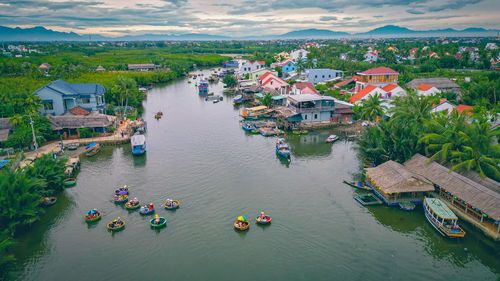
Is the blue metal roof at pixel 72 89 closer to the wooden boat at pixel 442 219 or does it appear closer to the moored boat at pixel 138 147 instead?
the moored boat at pixel 138 147

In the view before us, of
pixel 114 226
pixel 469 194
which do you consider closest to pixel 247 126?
pixel 114 226

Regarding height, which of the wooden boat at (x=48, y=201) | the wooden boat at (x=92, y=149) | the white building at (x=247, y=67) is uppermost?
the white building at (x=247, y=67)

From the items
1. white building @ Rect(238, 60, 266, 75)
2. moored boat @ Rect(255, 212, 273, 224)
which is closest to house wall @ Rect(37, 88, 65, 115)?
moored boat @ Rect(255, 212, 273, 224)

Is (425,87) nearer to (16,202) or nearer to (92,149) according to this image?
(92,149)

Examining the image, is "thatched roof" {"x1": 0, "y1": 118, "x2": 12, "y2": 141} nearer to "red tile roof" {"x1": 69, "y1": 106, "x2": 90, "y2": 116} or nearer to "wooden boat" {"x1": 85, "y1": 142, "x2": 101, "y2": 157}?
"wooden boat" {"x1": 85, "y1": 142, "x2": 101, "y2": 157}

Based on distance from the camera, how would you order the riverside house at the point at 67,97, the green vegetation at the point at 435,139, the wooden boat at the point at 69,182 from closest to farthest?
the green vegetation at the point at 435,139
the wooden boat at the point at 69,182
the riverside house at the point at 67,97

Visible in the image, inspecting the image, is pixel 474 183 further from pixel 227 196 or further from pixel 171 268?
pixel 171 268

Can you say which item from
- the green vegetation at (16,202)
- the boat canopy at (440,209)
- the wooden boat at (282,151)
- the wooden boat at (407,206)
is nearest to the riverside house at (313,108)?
the wooden boat at (282,151)

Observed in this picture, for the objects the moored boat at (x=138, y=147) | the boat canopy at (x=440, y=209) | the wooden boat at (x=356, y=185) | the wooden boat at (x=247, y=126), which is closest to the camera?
the boat canopy at (x=440, y=209)
